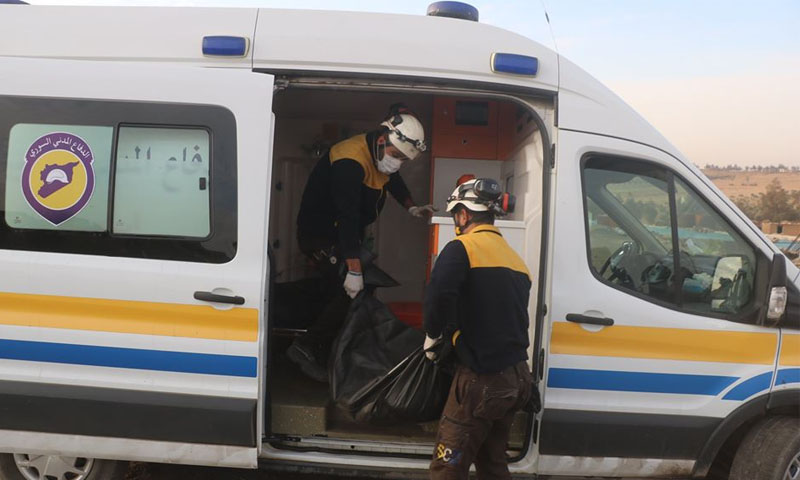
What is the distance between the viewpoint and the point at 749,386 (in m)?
3.08

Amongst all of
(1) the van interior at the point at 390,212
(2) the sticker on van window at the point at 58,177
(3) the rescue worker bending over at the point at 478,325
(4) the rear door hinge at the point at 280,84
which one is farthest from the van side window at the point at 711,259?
(2) the sticker on van window at the point at 58,177

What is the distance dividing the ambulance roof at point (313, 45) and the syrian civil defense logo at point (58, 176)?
1.60 ft

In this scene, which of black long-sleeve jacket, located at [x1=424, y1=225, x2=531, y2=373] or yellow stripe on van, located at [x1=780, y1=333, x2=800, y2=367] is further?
yellow stripe on van, located at [x1=780, y1=333, x2=800, y2=367]

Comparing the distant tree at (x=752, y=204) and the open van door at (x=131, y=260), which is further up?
the distant tree at (x=752, y=204)

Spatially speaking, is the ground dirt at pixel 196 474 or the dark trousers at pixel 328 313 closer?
the ground dirt at pixel 196 474

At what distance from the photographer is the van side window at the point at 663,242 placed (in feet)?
10.2

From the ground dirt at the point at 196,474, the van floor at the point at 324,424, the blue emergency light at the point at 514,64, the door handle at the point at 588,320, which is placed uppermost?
the blue emergency light at the point at 514,64

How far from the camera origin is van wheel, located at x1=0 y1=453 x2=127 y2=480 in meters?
3.12

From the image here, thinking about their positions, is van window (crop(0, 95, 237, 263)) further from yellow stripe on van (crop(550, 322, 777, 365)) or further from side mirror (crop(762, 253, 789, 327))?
side mirror (crop(762, 253, 789, 327))

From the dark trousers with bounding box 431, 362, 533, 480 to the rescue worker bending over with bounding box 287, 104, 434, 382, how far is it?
994 millimetres

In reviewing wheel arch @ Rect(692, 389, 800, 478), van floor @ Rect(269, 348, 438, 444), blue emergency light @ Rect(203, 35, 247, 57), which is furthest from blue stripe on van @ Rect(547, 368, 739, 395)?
blue emergency light @ Rect(203, 35, 247, 57)

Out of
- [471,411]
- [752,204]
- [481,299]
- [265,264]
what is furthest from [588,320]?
[752,204]

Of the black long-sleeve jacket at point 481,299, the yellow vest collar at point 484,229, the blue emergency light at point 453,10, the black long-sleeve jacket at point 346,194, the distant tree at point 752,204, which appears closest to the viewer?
the black long-sleeve jacket at point 481,299

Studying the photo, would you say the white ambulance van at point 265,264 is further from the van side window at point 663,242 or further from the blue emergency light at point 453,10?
the blue emergency light at point 453,10
